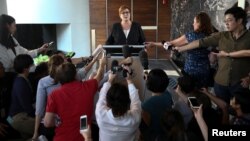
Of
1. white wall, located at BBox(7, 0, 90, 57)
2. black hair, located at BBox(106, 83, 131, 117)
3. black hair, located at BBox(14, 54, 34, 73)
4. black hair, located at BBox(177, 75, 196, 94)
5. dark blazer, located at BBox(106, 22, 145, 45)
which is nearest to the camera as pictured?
black hair, located at BBox(106, 83, 131, 117)

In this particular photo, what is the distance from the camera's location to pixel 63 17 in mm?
7352

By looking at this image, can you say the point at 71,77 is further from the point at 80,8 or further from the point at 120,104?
the point at 80,8

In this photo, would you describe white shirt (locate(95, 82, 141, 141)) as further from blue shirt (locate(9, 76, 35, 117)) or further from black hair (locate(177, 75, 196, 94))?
blue shirt (locate(9, 76, 35, 117))

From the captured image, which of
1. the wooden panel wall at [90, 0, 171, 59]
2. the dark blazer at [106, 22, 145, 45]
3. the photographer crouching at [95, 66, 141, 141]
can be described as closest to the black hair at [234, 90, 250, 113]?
the photographer crouching at [95, 66, 141, 141]

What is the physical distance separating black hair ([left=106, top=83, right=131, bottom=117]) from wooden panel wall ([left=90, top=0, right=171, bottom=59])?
602 cm

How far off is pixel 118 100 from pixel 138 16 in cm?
608

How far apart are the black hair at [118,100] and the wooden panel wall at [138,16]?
237 inches

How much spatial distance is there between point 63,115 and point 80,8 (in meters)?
5.81

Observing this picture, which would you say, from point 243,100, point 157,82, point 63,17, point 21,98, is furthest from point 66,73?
point 63,17

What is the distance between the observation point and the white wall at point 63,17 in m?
6.88

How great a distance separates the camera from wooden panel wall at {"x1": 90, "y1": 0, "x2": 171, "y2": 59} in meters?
7.63

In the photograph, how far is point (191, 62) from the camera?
10.4ft

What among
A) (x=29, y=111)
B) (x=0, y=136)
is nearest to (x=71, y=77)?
(x=29, y=111)

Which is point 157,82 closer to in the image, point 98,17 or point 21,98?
point 21,98
